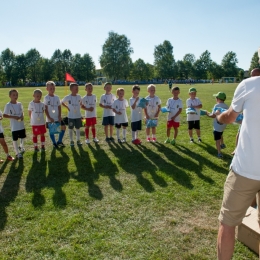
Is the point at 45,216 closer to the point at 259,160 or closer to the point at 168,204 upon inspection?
the point at 168,204

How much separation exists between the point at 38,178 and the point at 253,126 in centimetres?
464

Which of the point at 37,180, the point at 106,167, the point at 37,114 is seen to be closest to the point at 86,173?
the point at 106,167

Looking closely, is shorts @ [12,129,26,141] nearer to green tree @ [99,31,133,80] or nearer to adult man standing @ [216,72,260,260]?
adult man standing @ [216,72,260,260]

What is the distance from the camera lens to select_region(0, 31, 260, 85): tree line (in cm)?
7775

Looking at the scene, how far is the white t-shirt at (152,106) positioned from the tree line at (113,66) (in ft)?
233

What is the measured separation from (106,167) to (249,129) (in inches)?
170

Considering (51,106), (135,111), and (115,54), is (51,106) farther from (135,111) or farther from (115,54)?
(115,54)

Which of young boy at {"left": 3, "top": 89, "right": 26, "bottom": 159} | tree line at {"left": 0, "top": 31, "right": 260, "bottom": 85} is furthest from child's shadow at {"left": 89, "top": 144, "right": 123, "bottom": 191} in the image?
tree line at {"left": 0, "top": 31, "right": 260, "bottom": 85}

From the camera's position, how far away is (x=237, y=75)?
4048 inches

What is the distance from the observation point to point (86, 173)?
5668 millimetres

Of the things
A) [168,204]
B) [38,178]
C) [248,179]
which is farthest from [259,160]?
[38,178]

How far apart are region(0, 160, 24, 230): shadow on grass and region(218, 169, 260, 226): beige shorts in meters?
3.14

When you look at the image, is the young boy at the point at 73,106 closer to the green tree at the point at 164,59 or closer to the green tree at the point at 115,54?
the green tree at the point at 115,54

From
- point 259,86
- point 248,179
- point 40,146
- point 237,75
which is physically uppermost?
point 237,75
